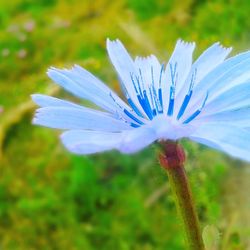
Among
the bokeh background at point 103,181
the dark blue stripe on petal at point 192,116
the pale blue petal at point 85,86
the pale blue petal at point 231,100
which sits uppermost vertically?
the bokeh background at point 103,181

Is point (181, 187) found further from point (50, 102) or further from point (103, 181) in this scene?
point (103, 181)

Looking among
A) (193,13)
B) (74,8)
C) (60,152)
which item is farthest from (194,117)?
(74,8)

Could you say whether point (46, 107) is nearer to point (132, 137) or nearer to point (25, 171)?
point (132, 137)

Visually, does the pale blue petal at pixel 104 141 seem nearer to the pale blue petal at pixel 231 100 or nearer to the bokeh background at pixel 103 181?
the pale blue petal at pixel 231 100

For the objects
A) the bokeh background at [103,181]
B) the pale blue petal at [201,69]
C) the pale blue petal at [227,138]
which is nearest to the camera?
the pale blue petal at [227,138]

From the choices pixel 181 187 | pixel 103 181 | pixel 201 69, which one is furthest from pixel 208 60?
pixel 103 181

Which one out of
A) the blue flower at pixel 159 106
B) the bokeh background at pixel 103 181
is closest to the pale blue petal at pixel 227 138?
the blue flower at pixel 159 106

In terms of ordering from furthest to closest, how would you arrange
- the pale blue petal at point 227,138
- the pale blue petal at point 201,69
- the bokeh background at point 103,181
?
1. the bokeh background at point 103,181
2. the pale blue petal at point 201,69
3. the pale blue petal at point 227,138

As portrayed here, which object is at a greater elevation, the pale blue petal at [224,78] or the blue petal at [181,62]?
the blue petal at [181,62]

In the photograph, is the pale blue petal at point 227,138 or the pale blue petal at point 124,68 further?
the pale blue petal at point 124,68
